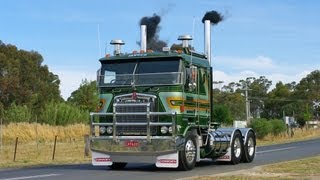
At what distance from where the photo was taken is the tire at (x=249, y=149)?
851 inches

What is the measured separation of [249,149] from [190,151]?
15.4 ft

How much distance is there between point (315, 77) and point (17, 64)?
Answer: 59939 millimetres

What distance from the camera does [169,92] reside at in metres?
17.5

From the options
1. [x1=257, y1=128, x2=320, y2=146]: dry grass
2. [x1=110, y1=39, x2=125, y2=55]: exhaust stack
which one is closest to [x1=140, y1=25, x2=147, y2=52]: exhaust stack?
[x1=110, y1=39, x2=125, y2=55]: exhaust stack

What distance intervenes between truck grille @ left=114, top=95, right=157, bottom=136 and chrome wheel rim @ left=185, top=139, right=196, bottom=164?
3.63 ft

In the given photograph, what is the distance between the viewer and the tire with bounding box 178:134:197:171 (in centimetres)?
1750

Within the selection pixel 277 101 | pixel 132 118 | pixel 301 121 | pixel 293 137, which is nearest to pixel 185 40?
pixel 132 118

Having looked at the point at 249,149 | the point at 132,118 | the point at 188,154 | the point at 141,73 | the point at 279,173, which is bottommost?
the point at 279,173

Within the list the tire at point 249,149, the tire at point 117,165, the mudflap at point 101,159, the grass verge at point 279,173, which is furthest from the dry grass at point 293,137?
the mudflap at point 101,159

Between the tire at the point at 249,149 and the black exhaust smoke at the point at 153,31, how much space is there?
4.67 metres

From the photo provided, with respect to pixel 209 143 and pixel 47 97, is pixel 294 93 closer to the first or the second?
pixel 47 97

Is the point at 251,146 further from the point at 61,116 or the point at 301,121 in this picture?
the point at 301,121

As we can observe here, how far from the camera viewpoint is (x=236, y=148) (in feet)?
69.5

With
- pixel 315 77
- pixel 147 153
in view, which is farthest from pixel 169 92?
pixel 315 77
